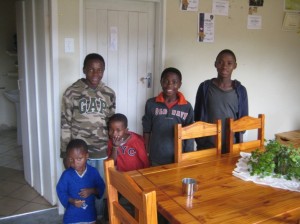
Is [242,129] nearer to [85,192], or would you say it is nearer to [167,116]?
[167,116]

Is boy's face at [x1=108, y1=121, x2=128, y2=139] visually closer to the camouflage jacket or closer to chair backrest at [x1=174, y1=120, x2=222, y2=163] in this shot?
the camouflage jacket

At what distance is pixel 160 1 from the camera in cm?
296

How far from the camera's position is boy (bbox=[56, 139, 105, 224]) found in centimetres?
191

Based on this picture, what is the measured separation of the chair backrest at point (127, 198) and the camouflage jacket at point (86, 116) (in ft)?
3.33

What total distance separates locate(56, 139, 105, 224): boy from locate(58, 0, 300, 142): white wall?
771 mm

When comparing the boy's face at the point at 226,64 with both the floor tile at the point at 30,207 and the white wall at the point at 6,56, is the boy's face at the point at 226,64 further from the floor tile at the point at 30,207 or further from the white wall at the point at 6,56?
the white wall at the point at 6,56

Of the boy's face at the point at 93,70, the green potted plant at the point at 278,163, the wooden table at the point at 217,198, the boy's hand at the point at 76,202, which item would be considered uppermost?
the boy's face at the point at 93,70

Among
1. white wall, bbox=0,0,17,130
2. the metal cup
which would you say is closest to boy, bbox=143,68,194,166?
the metal cup

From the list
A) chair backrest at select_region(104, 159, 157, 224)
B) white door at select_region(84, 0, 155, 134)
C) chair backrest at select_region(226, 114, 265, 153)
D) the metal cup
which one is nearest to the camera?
chair backrest at select_region(104, 159, 157, 224)

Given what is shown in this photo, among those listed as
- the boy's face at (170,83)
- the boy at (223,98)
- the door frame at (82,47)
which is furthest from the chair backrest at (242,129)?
the door frame at (82,47)

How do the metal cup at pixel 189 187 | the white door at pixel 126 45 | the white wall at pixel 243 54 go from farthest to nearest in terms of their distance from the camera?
the white door at pixel 126 45 → the white wall at pixel 243 54 → the metal cup at pixel 189 187

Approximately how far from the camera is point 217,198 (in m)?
1.37

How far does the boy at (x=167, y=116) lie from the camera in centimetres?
216

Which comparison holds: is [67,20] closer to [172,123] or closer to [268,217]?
[172,123]
